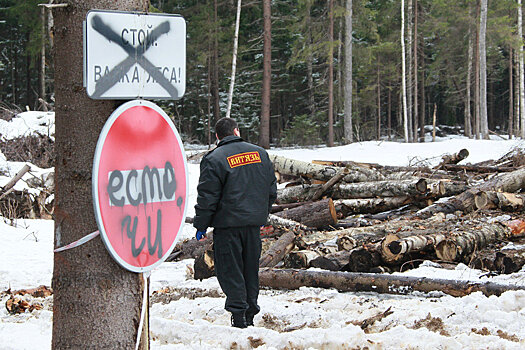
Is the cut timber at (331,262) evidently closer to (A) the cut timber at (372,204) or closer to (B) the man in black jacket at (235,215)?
(B) the man in black jacket at (235,215)

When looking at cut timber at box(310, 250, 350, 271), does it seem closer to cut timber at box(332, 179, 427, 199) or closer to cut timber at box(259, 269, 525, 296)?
cut timber at box(259, 269, 525, 296)

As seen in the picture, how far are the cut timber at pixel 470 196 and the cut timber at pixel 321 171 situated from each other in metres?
1.79

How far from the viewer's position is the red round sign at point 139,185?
2320 mm

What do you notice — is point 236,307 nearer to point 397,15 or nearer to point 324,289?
point 324,289

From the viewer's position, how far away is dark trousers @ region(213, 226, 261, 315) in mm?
4715

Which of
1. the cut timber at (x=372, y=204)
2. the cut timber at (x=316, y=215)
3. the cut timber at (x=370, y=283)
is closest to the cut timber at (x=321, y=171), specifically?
the cut timber at (x=372, y=204)

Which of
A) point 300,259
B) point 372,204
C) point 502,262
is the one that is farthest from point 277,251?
point 372,204

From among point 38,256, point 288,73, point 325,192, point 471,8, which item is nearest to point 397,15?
point 471,8

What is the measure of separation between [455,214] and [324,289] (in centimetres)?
445

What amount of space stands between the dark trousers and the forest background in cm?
2202

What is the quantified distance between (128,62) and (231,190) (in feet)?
8.13

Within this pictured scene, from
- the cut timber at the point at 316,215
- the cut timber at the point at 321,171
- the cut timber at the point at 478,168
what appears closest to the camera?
the cut timber at the point at 316,215

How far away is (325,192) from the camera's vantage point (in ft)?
35.9

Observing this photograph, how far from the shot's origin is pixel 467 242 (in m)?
6.88
